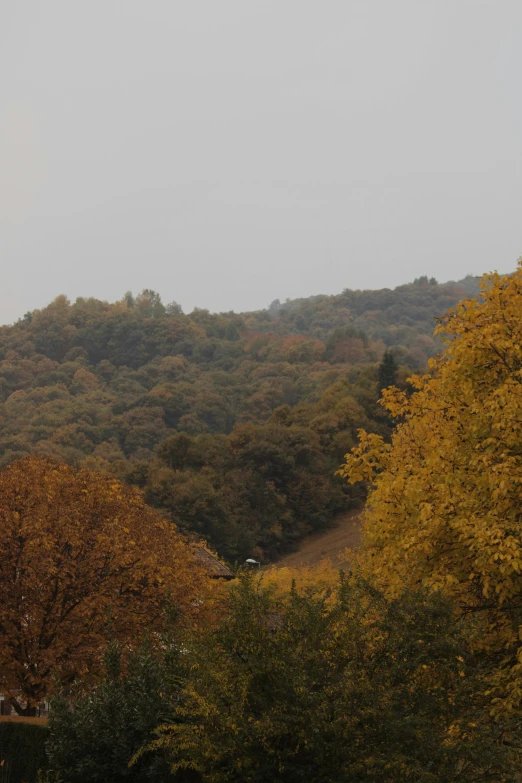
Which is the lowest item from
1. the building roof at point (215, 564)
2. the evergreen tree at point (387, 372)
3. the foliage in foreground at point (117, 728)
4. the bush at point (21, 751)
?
the building roof at point (215, 564)

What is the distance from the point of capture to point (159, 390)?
323 ft

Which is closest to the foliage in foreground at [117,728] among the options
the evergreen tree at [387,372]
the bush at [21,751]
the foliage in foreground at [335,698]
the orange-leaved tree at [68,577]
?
the foliage in foreground at [335,698]

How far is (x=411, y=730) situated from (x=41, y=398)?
9837 centimetres

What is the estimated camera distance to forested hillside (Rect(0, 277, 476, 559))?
67.2 m

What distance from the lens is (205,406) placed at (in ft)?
319

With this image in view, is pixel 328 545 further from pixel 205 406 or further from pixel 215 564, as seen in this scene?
pixel 205 406

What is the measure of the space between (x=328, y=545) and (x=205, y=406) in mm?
33649

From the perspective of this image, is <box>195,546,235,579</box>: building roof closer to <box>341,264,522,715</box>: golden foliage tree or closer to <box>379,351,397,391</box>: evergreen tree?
<box>341,264,522,715</box>: golden foliage tree

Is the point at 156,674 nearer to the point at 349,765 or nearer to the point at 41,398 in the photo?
the point at 349,765

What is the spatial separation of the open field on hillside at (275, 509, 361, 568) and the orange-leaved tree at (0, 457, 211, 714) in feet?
137

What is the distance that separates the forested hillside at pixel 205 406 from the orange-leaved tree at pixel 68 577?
1652cm

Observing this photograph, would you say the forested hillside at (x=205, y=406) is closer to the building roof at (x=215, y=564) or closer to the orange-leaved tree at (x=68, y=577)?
the building roof at (x=215, y=564)

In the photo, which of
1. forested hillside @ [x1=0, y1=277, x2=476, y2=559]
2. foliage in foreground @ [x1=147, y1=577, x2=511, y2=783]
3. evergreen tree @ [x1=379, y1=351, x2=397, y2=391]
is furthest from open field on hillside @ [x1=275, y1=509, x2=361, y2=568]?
foliage in foreground @ [x1=147, y1=577, x2=511, y2=783]

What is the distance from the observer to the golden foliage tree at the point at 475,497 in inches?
495
